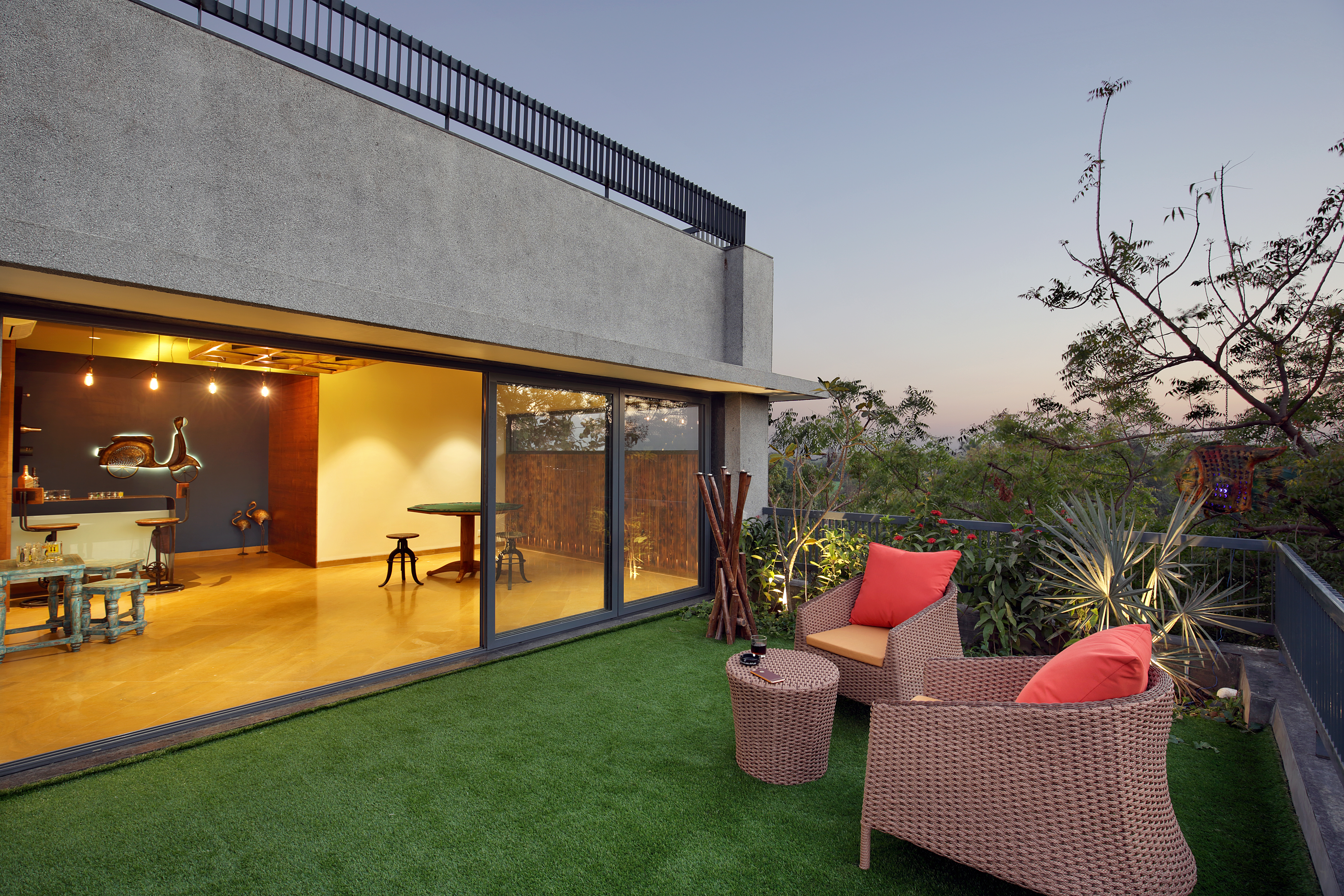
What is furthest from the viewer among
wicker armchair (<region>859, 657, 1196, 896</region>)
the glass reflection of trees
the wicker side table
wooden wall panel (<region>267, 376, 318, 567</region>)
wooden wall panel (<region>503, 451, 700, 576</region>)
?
wooden wall panel (<region>267, 376, 318, 567</region>)

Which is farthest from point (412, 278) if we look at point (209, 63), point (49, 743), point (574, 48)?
point (574, 48)

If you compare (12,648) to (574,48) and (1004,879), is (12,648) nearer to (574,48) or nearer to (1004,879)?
(1004,879)

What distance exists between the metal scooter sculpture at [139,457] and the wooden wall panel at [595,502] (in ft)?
15.4

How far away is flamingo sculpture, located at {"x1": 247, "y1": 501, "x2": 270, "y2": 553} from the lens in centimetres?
→ 929

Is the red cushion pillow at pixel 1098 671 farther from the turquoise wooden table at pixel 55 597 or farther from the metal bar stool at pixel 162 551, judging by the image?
the metal bar stool at pixel 162 551

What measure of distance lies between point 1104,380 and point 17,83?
38.6 ft

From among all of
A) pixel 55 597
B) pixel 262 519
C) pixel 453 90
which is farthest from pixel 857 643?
pixel 262 519

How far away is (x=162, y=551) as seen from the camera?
7297 millimetres

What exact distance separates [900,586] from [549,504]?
2.92 m

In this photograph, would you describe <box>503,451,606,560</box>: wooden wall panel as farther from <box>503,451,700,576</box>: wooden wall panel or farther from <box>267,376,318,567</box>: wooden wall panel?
<box>267,376,318,567</box>: wooden wall panel

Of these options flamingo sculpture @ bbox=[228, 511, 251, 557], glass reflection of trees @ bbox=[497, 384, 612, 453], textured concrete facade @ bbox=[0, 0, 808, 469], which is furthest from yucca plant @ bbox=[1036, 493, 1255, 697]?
flamingo sculpture @ bbox=[228, 511, 251, 557]

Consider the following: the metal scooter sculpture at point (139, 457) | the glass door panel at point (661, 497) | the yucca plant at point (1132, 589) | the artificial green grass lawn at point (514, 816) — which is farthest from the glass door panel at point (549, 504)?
the metal scooter sculpture at point (139, 457)

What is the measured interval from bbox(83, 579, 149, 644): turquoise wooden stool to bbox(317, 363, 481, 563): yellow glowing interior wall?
3203mm

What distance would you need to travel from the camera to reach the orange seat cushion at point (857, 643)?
3.39 metres
